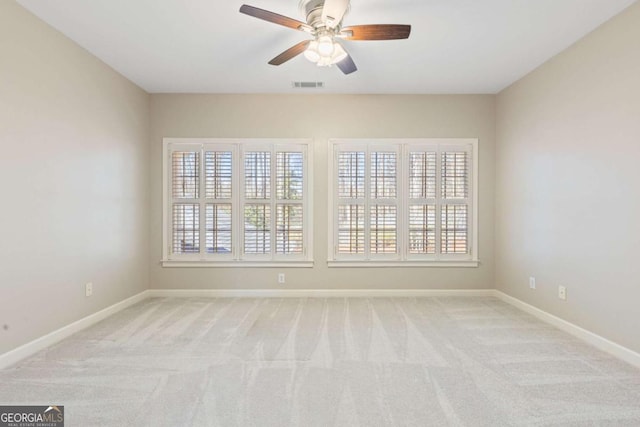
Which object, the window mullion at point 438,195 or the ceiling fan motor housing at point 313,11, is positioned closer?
the ceiling fan motor housing at point 313,11

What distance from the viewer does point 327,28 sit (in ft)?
8.00

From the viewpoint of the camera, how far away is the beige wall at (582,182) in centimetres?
258

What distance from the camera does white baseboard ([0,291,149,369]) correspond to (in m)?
2.48

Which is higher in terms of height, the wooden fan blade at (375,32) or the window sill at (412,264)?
the wooden fan blade at (375,32)

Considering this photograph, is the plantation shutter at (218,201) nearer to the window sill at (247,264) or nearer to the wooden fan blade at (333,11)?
the window sill at (247,264)

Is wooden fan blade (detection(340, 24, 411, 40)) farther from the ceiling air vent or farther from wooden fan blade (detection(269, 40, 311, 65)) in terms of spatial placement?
the ceiling air vent

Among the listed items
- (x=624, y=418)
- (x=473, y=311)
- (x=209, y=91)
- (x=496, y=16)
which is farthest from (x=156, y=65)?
(x=624, y=418)

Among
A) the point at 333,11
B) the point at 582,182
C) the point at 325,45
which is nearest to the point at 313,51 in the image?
the point at 325,45

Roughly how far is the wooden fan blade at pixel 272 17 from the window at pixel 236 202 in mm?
2107

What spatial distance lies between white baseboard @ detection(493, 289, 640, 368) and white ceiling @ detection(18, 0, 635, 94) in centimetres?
267

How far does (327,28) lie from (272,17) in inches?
16.7

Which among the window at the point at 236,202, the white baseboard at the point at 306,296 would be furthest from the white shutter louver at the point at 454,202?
the window at the point at 236,202

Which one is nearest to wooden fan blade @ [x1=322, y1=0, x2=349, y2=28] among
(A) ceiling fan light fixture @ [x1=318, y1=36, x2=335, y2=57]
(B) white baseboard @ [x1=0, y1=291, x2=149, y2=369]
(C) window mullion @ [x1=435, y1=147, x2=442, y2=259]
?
(A) ceiling fan light fixture @ [x1=318, y1=36, x2=335, y2=57]

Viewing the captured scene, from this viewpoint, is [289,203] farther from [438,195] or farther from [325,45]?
[325,45]
